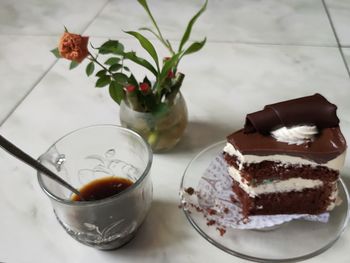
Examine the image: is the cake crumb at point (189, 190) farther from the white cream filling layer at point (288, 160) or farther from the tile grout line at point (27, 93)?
the tile grout line at point (27, 93)

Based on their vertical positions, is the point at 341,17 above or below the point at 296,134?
below

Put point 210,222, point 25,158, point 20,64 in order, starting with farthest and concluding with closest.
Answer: point 20,64, point 210,222, point 25,158

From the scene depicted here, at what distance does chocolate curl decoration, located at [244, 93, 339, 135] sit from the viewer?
0.64 m

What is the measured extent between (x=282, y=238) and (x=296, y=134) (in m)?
0.16

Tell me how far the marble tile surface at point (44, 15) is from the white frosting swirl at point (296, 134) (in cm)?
79

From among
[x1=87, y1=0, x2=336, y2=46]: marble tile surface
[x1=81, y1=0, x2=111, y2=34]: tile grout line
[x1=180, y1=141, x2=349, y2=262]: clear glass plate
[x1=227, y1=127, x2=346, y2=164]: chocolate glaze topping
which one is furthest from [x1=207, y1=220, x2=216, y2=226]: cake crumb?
[x1=81, y1=0, x2=111, y2=34]: tile grout line

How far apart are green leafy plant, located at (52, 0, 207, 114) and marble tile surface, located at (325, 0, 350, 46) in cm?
57

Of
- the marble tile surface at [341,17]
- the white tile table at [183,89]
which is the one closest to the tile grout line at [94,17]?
the white tile table at [183,89]

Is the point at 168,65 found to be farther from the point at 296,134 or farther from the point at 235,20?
the point at 235,20

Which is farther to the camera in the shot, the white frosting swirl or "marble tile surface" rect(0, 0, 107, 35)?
"marble tile surface" rect(0, 0, 107, 35)

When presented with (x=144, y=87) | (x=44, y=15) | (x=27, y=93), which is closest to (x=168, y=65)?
(x=144, y=87)

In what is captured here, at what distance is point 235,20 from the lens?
48.8 inches

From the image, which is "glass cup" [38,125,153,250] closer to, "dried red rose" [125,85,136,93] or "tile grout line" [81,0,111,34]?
"dried red rose" [125,85,136,93]

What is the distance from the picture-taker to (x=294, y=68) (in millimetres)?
1026
